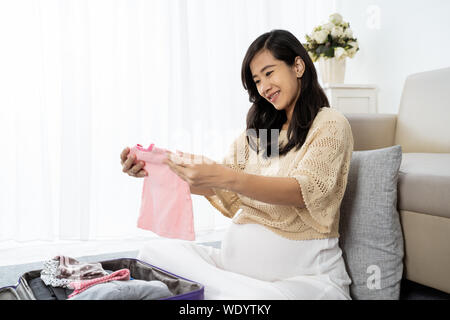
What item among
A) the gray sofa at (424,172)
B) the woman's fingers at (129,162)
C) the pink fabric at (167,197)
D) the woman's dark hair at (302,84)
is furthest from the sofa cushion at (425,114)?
the woman's fingers at (129,162)

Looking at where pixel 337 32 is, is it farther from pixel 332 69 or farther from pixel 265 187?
pixel 265 187

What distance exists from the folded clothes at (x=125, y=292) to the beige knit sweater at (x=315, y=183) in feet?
1.04

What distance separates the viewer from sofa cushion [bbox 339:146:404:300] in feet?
3.51

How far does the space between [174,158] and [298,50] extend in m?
0.51

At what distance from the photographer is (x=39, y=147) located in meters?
2.26

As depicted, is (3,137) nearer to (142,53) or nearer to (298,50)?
(142,53)

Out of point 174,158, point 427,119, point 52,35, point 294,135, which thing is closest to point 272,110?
point 294,135

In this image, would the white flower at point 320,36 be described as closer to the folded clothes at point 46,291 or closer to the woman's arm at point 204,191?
the woman's arm at point 204,191

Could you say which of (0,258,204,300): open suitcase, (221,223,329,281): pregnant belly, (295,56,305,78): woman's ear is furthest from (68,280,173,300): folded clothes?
(295,56,305,78): woman's ear

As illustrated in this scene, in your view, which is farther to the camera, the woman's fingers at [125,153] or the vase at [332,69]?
the vase at [332,69]

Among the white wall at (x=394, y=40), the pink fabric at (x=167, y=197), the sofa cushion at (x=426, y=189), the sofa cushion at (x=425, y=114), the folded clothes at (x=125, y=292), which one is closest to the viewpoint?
the folded clothes at (x=125, y=292)

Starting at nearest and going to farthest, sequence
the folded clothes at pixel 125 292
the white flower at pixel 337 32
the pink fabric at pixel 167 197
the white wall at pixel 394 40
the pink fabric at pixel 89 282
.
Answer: the folded clothes at pixel 125 292 → the pink fabric at pixel 89 282 → the pink fabric at pixel 167 197 → the white wall at pixel 394 40 → the white flower at pixel 337 32

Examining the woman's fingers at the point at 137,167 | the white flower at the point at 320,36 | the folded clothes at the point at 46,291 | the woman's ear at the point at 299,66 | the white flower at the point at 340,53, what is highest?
the white flower at the point at 320,36

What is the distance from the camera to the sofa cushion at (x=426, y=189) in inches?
45.1
